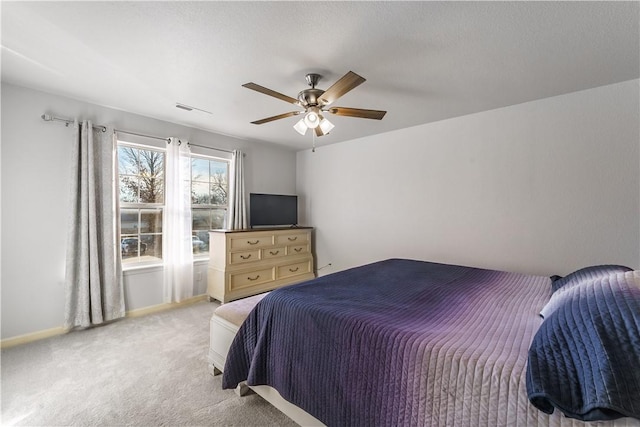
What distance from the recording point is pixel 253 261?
382 centimetres

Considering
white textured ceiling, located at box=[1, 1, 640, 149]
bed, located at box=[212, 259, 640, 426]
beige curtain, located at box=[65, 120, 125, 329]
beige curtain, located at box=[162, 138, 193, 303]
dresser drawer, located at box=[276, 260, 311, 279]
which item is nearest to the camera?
bed, located at box=[212, 259, 640, 426]

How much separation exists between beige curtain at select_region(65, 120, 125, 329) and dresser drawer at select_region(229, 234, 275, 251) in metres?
1.26

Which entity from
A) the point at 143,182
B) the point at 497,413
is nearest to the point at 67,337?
the point at 143,182

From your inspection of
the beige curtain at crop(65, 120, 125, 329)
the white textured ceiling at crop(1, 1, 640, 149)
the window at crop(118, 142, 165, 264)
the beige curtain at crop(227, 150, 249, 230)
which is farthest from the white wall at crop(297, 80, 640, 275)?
the beige curtain at crop(65, 120, 125, 329)

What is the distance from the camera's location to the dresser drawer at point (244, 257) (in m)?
3.58

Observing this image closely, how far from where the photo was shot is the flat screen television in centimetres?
419

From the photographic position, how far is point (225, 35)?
1.74m

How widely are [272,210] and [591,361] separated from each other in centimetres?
393

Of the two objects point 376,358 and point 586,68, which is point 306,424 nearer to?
point 376,358

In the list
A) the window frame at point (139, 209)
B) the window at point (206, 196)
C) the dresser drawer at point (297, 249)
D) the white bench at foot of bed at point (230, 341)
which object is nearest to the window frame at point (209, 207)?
the window at point (206, 196)

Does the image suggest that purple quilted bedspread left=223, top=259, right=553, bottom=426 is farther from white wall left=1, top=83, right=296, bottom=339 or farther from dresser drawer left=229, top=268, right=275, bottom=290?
white wall left=1, top=83, right=296, bottom=339

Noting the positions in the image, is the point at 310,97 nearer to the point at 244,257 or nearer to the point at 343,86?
the point at 343,86

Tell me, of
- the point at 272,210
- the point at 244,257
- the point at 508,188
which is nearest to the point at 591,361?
the point at 508,188

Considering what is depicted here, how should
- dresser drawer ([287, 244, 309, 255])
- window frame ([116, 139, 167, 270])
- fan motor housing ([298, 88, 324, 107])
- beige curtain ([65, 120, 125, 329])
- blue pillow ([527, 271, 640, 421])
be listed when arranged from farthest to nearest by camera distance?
1. dresser drawer ([287, 244, 309, 255])
2. window frame ([116, 139, 167, 270])
3. beige curtain ([65, 120, 125, 329])
4. fan motor housing ([298, 88, 324, 107])
5. blue pillow ([527, 271, 640, 421])
